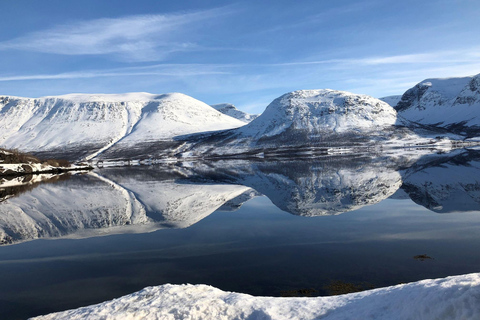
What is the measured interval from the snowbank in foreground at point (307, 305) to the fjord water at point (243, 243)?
2801mm

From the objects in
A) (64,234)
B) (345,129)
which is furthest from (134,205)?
(345,129)

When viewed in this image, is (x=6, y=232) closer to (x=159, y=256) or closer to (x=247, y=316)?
(x=159, y=256)

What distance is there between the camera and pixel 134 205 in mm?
29719

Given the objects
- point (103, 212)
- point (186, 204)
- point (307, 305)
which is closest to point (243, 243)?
point (307, 305)

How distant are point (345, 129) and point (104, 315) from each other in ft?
627

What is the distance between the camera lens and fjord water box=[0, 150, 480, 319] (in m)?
11.7

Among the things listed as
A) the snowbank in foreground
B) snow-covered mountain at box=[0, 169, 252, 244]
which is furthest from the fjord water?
the snowbank in foreground

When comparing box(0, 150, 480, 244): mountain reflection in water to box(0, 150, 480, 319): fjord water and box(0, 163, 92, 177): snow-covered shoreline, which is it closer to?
box(0, 150, 480, 319): fjord water

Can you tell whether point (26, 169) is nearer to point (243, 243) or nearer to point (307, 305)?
point (243, 243)

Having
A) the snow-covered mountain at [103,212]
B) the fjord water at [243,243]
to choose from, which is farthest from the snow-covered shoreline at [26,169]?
the fjord water at [243,243]

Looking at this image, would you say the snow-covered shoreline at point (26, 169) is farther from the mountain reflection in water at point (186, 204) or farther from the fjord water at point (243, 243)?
the fjord water at point (243, 243)

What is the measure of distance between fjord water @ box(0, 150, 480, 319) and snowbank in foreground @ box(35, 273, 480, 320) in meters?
2.80

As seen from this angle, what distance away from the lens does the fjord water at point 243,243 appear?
460 inches

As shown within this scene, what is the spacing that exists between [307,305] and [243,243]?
9.27 m
